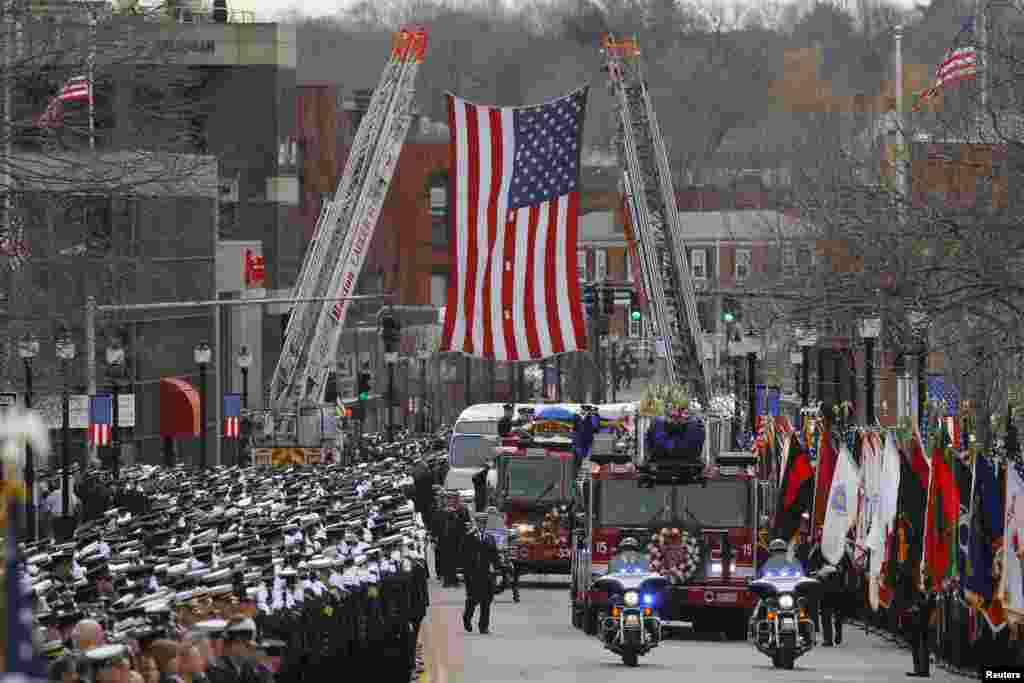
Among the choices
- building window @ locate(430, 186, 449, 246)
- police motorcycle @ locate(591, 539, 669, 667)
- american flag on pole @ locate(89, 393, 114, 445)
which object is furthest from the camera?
building window @ locate(430, 186, 449, 246)

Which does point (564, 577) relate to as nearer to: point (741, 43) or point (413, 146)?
point (413, 146)

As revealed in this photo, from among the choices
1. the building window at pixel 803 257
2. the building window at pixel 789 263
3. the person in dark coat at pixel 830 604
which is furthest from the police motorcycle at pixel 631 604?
the building window at pixel 803 257

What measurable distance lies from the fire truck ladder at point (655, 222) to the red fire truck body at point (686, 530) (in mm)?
8000

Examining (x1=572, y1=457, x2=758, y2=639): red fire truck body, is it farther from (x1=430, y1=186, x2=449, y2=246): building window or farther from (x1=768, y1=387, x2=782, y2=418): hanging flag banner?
(x1=430, y1=186, x2=449, y2=246): building window

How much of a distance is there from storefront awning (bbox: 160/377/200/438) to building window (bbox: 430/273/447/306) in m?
58.6

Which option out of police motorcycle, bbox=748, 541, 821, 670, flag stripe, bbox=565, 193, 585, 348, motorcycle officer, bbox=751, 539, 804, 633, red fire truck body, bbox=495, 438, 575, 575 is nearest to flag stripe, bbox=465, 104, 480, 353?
flag stripe, bbox=565, 193, 585, 348

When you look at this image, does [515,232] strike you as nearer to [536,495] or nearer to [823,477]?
[536,495]

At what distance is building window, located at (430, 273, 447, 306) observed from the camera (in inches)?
5217

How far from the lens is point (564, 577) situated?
45.0m

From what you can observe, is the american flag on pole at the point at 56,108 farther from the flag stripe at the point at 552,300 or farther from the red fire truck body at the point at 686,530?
the flag stripe at the point at 552,300

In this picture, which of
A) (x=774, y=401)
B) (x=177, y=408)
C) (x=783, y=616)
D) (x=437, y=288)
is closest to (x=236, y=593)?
(x=783, y=616)

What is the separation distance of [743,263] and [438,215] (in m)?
18.6

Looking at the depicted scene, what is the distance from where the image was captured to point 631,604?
87.8 ft

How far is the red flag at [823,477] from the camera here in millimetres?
33969
